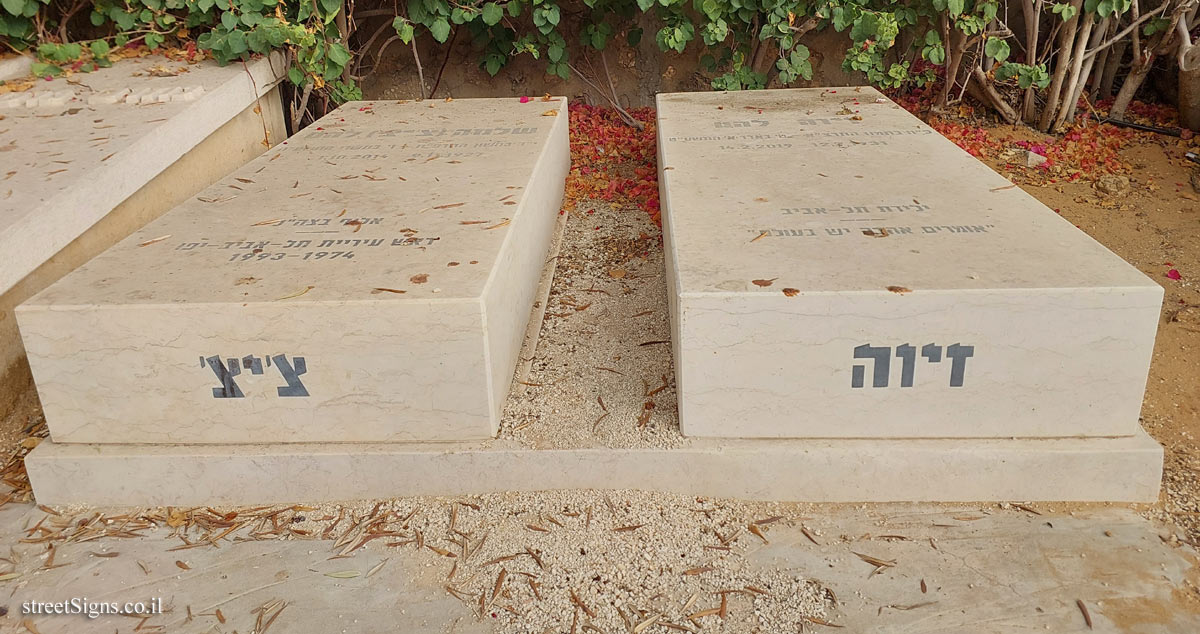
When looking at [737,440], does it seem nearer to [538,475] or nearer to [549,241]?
[538,475]

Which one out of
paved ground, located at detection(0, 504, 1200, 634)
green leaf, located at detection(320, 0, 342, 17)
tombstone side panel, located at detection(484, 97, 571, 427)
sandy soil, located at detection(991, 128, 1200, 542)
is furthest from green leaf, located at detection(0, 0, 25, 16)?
sandy soil, located at detection(991, 128, 1200, 542)

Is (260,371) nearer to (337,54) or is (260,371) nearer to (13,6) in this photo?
(337,54)

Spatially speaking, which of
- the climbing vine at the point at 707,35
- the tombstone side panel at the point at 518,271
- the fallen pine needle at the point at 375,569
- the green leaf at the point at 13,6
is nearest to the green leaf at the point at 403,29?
the climbing vine at the point at 707,35

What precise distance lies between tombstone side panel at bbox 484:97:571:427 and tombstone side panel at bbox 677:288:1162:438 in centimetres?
48

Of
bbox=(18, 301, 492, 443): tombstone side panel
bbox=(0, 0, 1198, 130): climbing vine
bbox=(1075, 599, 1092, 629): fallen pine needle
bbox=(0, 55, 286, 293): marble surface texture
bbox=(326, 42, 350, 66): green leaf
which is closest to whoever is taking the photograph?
bbox=(1075, 599, 1092, 629): fallen pine needle

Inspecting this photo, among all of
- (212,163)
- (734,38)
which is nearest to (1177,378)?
(734,38)

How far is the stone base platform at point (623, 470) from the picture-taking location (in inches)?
87.6

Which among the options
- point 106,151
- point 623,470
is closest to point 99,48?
point 106,151

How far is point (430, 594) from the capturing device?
2.01 meters

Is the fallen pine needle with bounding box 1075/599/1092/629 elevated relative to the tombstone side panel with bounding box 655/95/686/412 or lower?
lower

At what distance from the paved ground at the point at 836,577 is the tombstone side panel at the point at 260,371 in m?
0.28

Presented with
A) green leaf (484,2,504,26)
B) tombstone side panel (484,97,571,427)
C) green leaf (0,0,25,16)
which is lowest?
tombstone side panel (484,97,571,427)

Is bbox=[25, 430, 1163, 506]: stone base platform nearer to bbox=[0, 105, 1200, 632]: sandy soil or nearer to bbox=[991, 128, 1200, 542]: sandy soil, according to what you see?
bbox=[0, 105, 1200, 632]: sandy soil

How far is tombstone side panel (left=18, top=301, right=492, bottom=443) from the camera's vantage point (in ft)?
7.20
